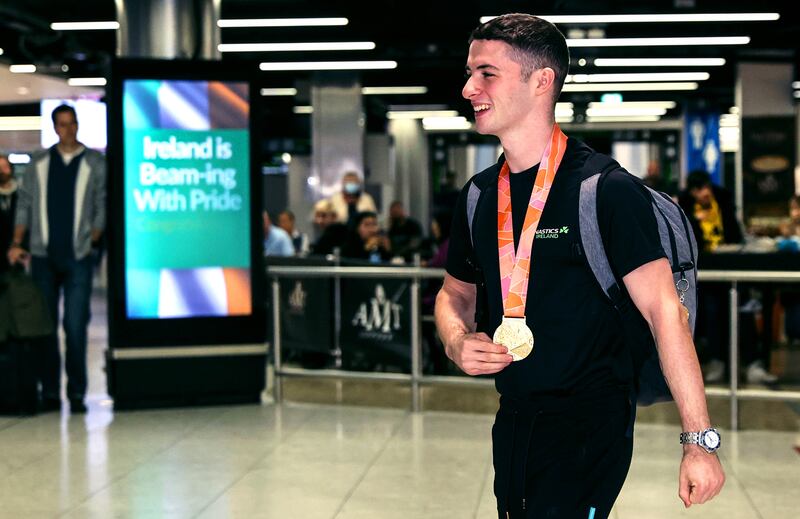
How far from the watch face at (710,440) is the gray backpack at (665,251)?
9.6 inches

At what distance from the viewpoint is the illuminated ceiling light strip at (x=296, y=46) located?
16.3m

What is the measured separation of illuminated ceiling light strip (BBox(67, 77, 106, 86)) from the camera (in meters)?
20.2

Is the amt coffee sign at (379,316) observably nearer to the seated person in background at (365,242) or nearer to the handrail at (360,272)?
the handrail at (360,272)

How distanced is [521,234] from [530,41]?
40 centimetres

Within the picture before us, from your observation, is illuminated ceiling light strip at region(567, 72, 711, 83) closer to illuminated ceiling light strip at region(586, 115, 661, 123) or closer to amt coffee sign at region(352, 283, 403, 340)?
illuminated ceiling light strip at region(586, 115, 661, 123)

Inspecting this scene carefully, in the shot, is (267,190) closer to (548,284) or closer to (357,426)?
(357,426)

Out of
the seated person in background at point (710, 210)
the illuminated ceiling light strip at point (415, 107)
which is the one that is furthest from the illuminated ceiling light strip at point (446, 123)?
the seated person in background at point (710, 210)

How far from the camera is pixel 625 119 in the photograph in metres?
31.1

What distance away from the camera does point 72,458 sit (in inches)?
263

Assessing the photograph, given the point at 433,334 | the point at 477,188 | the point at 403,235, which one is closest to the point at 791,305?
the point at 433,334

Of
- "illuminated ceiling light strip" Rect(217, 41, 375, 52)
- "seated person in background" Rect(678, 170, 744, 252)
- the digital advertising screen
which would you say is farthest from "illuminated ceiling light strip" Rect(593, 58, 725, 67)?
the digital advertising screen

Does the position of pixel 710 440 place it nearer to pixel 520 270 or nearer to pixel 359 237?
pixel 520 270

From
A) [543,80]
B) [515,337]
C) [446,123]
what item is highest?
[446,123]

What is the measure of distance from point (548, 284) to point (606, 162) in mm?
279
